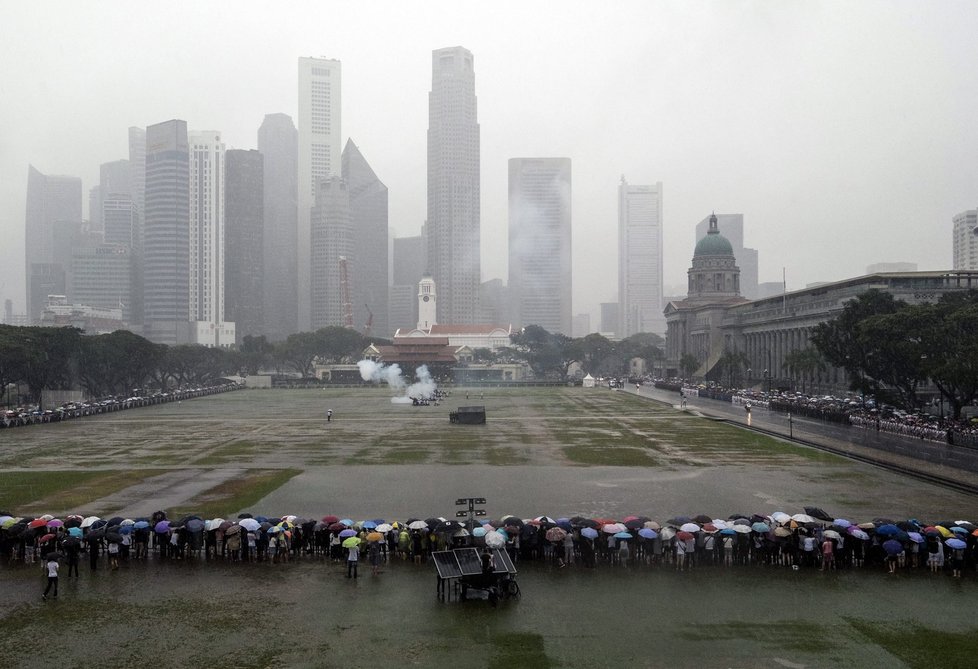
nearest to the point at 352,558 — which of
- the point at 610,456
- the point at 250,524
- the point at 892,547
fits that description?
the point at 250,524

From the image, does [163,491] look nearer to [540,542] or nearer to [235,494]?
[235,494]

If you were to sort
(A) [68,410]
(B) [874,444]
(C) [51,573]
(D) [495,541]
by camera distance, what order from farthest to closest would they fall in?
1. (A) [68,410]
2. (B) [874,444]
3. (D) [495,541]
4. (C) [51,573]

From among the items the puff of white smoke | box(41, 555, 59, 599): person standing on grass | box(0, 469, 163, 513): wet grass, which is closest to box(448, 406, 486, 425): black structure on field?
box(0, 469, 163, 513): wet grass

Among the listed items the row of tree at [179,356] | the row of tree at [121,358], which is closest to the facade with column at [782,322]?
the row of tree at [179,356]

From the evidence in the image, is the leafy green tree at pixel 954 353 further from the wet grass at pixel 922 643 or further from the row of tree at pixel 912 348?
the wet grass at pixel 922 643

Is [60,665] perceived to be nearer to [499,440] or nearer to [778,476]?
[778,476]

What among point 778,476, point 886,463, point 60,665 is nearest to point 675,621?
point 60,665
